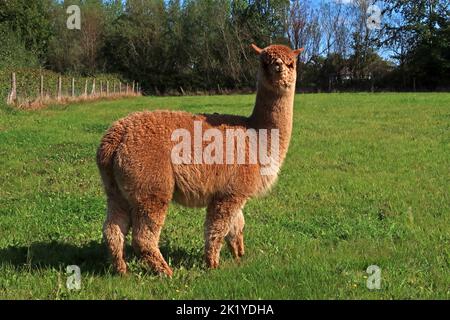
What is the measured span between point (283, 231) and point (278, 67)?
249 centimetres

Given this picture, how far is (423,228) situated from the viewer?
6.89m

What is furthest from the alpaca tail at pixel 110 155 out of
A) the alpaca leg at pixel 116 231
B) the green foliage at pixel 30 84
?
the green foliage at pixel 30 84

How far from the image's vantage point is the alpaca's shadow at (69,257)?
18.3 feet

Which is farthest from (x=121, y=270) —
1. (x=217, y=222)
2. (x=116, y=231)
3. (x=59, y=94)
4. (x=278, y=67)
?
(x=59, y=94)

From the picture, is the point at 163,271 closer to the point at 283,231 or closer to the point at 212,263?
the point at 212,263

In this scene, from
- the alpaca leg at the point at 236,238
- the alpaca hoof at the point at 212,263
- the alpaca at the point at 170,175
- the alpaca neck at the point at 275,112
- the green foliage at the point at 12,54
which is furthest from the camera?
the green foliage at the point at 12,54

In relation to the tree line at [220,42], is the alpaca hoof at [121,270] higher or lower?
lower

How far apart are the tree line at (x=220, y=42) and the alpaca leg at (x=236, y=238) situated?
50.0 m

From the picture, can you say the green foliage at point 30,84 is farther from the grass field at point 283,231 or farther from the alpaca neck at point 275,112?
the alpaca neck at point 275,112

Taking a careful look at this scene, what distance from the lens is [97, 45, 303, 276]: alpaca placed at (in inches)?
200

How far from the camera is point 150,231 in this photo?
512cm

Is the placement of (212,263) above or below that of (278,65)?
below

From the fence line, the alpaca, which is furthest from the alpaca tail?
the fence line

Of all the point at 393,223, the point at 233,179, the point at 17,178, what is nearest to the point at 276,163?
the point at 233,179
